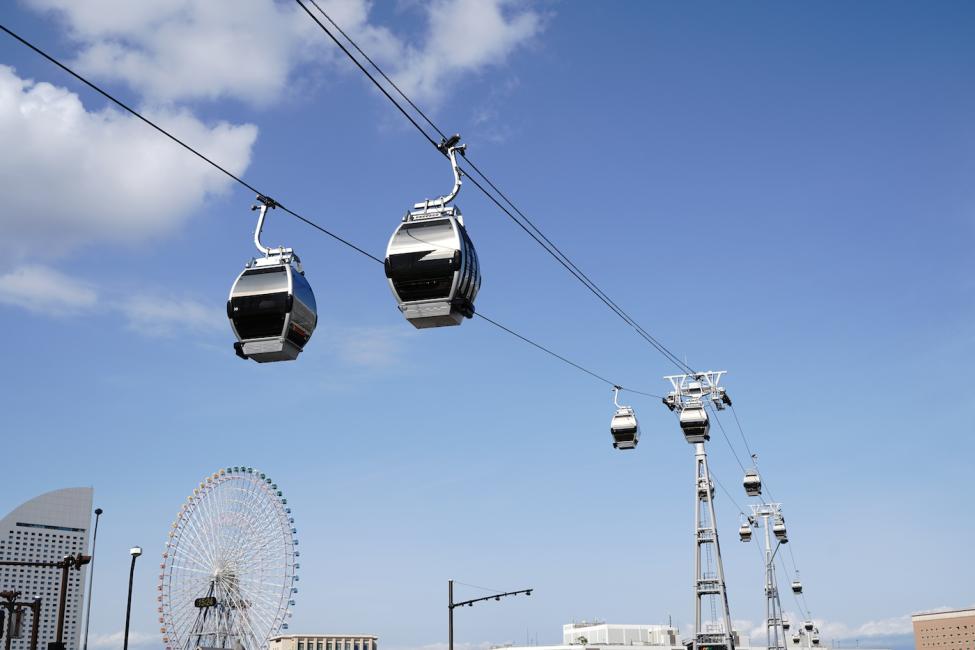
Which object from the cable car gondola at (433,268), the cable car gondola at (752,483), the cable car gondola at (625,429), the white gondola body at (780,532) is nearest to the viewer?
the cable car gondola at (433,268)

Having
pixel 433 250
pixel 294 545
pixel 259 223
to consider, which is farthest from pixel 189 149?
pixel 294 545

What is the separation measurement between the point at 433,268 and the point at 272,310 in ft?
8.42

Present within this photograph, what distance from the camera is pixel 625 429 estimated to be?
116ft

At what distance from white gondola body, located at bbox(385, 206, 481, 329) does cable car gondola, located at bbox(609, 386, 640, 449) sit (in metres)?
19.8

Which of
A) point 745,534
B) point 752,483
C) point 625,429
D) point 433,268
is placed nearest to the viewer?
point 433,268

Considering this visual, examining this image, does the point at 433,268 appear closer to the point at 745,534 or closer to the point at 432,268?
the point at 432,268

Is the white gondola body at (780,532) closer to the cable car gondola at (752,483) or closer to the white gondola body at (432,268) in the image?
the cable car gondola at (752,483)

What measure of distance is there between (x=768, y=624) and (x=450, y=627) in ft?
121

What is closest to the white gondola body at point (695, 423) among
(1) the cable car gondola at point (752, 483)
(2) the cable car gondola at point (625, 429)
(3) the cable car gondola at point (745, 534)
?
(2) the cable car gondola at point (625, 429)

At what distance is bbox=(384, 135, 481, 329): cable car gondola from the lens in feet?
51.8

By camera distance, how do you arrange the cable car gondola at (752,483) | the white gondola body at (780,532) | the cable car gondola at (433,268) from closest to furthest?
the cable car gondola at (433,268) → the cable car gondola at (752,483) → the white gondola body at (780,532)

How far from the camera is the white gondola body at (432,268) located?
51.8 feet

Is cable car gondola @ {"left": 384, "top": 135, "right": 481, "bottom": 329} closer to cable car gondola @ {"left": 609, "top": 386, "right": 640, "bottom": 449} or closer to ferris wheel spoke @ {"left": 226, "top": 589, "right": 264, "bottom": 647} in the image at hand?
cable car gondola @ {"left": 609, "top": 386, "right": 640, "bottom": 449}

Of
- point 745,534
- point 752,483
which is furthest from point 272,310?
point 745,534
